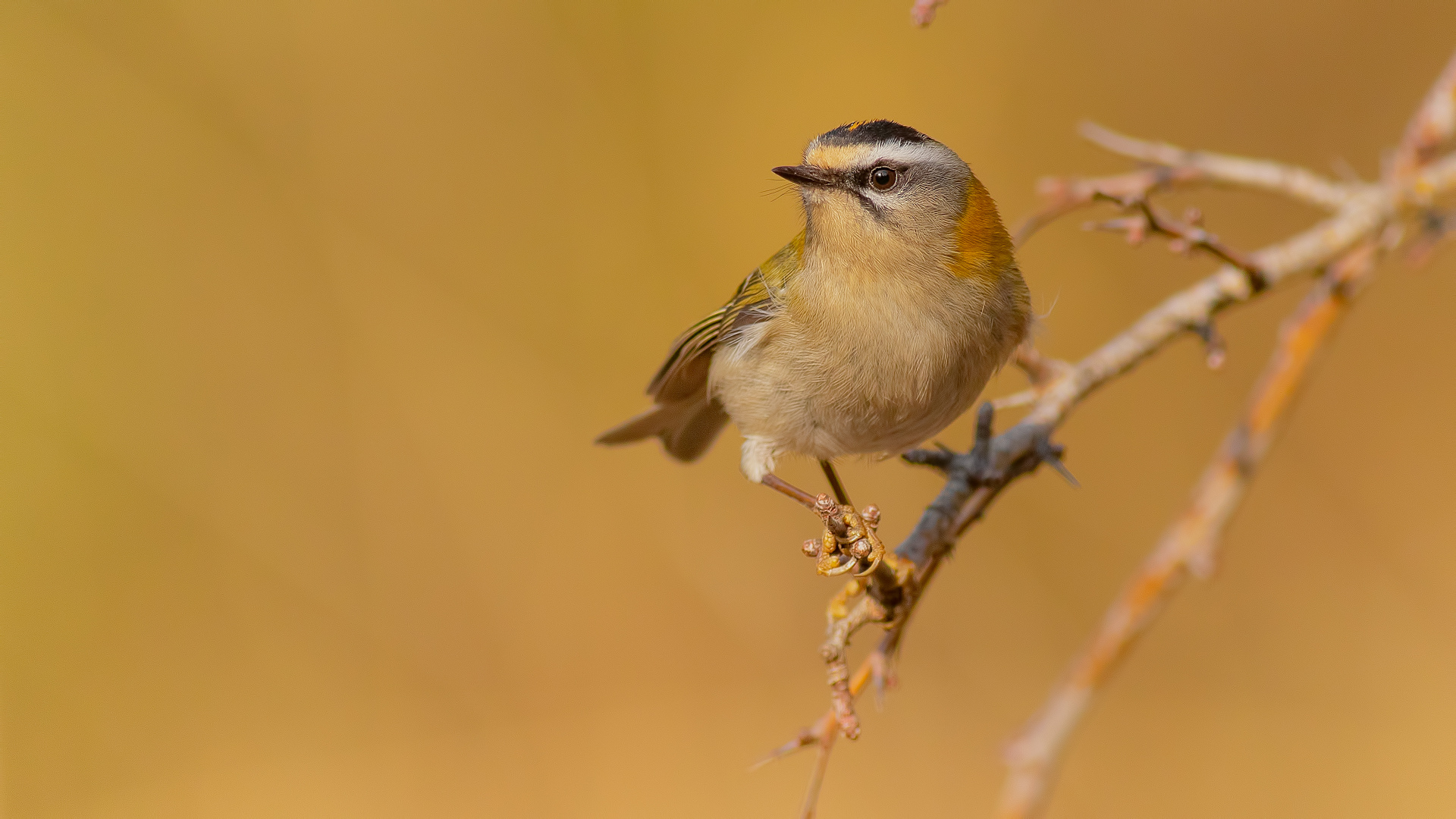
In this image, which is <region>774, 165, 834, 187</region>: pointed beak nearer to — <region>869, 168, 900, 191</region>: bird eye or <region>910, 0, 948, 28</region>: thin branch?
<region>869, 168, 900, 191</region>: bird eye

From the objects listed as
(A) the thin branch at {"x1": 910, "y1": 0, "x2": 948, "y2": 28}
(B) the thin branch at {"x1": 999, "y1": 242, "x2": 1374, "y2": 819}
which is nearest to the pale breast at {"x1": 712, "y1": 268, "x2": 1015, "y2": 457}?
(B) the thin branch at {"x1": 999, "y1": 242, "x2": 1374, "y2": 819}

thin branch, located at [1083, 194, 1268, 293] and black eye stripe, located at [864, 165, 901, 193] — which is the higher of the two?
black eye stripe, located at [864, 165, 901, 193]

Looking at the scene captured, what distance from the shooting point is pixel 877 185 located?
2252mm

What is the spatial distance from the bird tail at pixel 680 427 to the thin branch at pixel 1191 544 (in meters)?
1.26

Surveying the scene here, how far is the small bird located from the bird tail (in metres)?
0.39

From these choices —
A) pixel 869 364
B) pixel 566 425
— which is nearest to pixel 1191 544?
pixel 869 364

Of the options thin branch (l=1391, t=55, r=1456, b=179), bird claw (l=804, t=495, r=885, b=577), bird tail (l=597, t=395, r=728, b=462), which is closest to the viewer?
bird claw (l=804, t=495, r=885, b=577)


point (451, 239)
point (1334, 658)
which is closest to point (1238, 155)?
point (1334, 658)

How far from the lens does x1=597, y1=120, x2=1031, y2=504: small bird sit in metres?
2.18

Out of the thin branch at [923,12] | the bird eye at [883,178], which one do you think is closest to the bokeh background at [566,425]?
the bird eye at [883,178]

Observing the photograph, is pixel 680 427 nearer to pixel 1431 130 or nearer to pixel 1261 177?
pixel 1261 177

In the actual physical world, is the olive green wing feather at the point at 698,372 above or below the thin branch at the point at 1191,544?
above

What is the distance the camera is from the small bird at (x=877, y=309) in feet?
7.16

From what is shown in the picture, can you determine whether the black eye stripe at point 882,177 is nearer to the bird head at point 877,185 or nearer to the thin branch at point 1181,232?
the bird head at point 877,185
